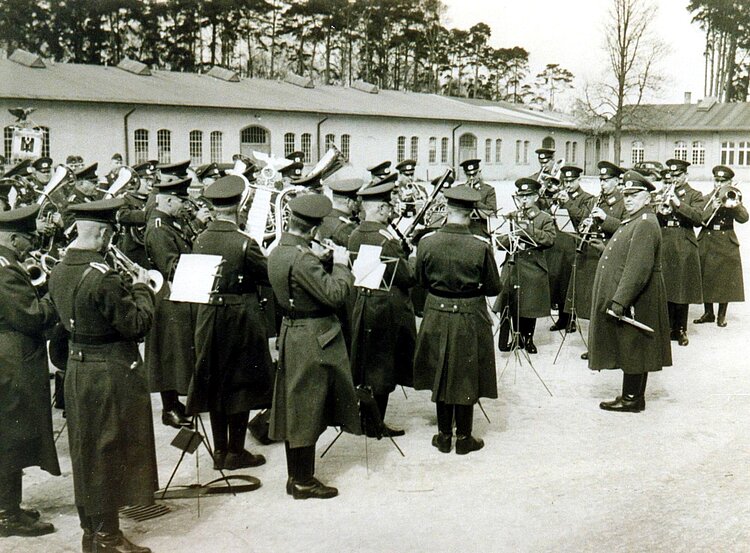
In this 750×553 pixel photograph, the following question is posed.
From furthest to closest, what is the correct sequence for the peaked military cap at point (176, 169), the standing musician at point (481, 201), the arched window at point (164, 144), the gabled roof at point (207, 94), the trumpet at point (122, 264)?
the arched window at point (164, 144)
the gabled roof at point (207, 94)
the standing musician at point (481, 201)
the peaked military cap at point (176, 169)
the trumpet at point (122, 264)

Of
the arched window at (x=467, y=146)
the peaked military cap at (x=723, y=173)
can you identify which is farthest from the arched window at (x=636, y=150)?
the peaked military cap at (x=723, y=173)

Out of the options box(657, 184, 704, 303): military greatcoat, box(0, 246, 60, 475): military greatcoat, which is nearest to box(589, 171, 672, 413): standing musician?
box(657, 184, 704, 303): military greatcoat

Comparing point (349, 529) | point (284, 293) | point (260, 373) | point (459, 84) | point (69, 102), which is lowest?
point (349, 529)

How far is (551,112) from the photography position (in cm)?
6041

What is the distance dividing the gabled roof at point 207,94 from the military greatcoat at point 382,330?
25524mm

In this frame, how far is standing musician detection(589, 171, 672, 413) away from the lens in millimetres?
6766

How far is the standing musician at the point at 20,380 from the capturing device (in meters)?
4.62

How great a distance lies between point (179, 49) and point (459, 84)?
21.5 meters

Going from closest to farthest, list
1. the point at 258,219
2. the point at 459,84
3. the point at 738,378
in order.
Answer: the point at 258,219 → the point at 738,378 → the point at 459,84

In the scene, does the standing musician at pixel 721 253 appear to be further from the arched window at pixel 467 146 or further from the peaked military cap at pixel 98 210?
the arched window at pixel 467 146

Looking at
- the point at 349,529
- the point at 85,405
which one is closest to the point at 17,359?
the point at 85,405

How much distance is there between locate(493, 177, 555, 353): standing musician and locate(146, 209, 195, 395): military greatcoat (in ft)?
13.6

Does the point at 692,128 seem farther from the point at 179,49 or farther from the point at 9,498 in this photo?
the point at 9,498

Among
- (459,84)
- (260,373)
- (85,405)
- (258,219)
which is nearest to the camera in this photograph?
(85,405)
